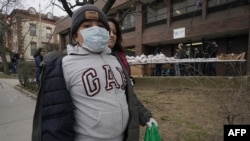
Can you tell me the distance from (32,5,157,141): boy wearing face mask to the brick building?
33.3ft

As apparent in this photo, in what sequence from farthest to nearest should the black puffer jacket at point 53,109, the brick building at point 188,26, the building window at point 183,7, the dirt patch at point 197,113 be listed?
the building window at point 183,7, the brick building at point 188,26, the dirt patch at point 197,113, the black puffer jacket at point 53,109

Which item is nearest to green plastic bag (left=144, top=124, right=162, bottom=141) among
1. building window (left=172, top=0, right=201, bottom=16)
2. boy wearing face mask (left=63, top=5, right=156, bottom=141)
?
boy wearing face mask (left=63, top=5, right=156, bottom=141)

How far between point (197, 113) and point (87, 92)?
4737 mm

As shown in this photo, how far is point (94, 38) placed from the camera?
182 centimetres

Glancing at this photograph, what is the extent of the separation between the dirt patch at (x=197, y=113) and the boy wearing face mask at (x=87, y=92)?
7.94 feet

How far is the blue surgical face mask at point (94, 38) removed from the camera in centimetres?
183

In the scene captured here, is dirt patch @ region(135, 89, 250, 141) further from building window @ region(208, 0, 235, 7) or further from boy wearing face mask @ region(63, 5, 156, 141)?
building window @ region(208, 0, 235, 7)

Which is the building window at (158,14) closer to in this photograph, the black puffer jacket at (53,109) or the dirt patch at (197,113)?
the dirt patch at (197,113)

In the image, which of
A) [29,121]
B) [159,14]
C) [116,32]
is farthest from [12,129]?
[159,14]

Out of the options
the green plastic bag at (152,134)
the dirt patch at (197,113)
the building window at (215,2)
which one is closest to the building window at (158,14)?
the building window at (215,2)

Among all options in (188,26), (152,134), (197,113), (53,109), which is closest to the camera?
(53,109)

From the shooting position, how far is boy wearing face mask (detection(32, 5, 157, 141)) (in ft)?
5.50

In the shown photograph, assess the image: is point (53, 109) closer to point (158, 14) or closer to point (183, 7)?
point (183, 7)

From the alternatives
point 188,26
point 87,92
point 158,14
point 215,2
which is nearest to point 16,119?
point 87,92
